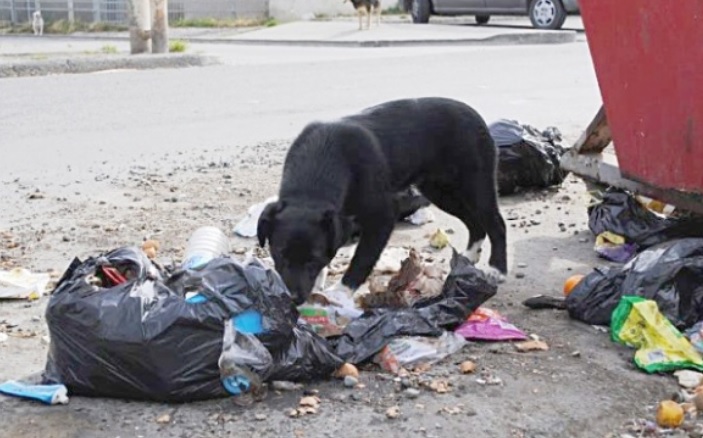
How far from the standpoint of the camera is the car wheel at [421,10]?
25569mm

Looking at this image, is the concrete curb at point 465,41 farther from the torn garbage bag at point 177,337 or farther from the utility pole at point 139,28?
the torn garbage bag at point 177,337

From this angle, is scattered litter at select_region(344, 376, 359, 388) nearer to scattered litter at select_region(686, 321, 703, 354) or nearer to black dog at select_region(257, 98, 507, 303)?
black dog at select_region(257, 98, 507, 303)

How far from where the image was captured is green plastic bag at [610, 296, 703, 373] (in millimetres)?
3959

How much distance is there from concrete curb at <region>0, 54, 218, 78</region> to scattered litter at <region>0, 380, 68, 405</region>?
439 inches

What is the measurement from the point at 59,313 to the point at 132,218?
2578mm

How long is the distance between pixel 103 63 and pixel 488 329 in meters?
11.7

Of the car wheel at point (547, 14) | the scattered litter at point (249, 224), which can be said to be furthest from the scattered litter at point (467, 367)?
the car wheel at point (547, 14)

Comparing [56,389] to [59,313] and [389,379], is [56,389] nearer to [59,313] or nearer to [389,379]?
[59,313]

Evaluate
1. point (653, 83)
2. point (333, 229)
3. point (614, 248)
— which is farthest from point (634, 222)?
point (333, 229)

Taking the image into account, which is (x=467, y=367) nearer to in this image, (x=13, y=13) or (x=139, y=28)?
(x=139, y=28)

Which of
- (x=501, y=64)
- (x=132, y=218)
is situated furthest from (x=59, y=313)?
(x=501, y=64)

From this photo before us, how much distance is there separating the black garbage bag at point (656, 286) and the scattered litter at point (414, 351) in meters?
0.69

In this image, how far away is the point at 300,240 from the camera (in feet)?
14.1

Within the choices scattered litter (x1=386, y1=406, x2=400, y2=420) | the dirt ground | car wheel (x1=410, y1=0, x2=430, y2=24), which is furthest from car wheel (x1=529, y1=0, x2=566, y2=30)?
scattered litter (x1=386, y1=406, x2=400, y2=420)
